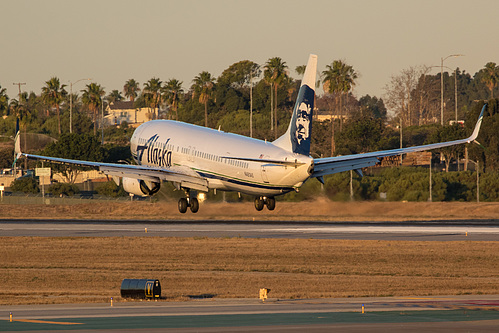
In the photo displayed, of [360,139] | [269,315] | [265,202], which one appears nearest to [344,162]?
[265,202]

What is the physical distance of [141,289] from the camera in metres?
31.9

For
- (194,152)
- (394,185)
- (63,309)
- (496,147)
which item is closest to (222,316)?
(63,309)

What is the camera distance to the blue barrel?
31.9 meters

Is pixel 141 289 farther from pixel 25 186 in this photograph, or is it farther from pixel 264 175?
pixel 25 186

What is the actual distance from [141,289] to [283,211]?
1878 inches

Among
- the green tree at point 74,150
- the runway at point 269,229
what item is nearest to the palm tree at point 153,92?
the green tree at point 74,150

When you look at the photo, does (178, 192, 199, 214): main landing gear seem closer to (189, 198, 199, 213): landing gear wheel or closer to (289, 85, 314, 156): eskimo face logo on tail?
(189, 198, 199, 213): landing gear wheel

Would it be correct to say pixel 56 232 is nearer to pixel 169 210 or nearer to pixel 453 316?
pixel 169 210

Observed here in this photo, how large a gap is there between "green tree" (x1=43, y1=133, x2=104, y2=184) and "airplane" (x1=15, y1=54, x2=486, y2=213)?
65469mm

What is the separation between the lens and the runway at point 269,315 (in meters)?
24.6

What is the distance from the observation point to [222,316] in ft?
88.2

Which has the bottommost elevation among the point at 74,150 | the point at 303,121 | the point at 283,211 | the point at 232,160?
the point at 283,211

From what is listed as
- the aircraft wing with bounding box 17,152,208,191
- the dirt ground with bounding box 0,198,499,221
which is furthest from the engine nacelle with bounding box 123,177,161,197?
the dirt ground with bounding box 0,198,499,221

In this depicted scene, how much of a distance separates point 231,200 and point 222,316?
44.2 meters
